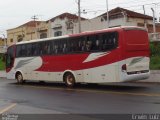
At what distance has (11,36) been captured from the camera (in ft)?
281

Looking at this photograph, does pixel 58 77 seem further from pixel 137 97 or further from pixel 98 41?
pixel 137 97

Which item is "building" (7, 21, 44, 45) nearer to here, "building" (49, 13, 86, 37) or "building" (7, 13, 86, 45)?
"building" (7, 13, 86, 45)

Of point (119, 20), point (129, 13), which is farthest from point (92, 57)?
point (129, 13)

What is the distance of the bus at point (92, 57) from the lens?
749 inches

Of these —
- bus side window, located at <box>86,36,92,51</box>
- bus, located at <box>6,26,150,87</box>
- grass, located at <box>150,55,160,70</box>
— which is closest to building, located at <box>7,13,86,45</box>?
grass, located at <box>150,55,160,70</box>

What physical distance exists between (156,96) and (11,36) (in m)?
72.5

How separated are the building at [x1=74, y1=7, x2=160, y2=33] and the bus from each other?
31311mm

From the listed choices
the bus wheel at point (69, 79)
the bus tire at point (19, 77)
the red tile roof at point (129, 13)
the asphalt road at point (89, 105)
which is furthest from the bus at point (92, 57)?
the red tile roof at point (129, 13)

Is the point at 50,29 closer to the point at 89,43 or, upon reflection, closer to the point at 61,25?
the point at 61,25

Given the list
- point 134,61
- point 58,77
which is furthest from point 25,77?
point 134,61

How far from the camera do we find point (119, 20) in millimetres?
56500

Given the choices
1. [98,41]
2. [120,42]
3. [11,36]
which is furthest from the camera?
[11,36]

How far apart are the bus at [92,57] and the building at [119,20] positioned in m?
31.3

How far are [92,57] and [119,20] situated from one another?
3663cm
